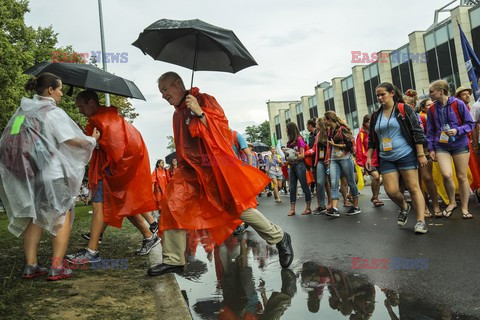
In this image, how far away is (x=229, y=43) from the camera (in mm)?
4363

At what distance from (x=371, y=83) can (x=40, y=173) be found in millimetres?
39426

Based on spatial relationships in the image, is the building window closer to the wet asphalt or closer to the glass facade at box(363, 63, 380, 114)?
the glass facade at box(363, 63, 380, 114)

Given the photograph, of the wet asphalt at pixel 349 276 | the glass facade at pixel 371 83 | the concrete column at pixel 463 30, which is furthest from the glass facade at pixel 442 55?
the wet asphalt at pixel 349 276

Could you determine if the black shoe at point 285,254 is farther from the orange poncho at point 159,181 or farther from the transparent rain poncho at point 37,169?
the orange poncho at point 159,181

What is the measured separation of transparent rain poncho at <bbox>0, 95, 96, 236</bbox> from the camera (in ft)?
14.0

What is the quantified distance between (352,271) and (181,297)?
153cm

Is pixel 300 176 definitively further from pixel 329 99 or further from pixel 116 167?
pixel 329 99

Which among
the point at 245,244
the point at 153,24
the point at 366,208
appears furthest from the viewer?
the point at 366,208

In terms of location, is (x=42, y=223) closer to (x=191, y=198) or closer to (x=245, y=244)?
(x=191, y=198)

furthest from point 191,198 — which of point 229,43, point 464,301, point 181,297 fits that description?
point 464,301

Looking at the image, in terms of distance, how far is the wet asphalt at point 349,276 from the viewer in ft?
10.9

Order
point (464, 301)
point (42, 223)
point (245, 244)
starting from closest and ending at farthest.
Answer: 1. point (464, 301)
2. point (42, 223)
3. point (245, 244)

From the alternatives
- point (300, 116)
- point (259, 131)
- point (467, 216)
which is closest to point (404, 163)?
point (467, 216)

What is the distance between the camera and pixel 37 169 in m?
4.35
